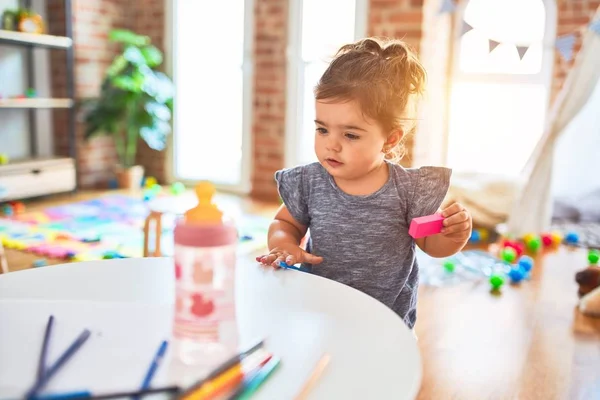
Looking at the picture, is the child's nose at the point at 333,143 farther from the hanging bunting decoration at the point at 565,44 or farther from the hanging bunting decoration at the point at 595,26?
the hanging bunting decoration at the point at 565,44

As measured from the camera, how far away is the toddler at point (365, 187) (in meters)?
1.13

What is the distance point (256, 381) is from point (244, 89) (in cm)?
436

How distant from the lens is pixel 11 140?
4.46m

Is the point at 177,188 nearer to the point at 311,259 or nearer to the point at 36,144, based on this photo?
the point at 36,144

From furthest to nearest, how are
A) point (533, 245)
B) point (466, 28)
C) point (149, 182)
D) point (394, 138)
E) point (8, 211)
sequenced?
point (149, 182) < point (466, 28) < point (8, 211) < point (533, 245) < point (394, 138)

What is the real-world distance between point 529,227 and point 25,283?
3183 mm

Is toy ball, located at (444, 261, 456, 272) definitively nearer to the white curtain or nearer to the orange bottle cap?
the white curtain

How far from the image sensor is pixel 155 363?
25.0 inches

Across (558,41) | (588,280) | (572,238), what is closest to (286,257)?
(588,280)

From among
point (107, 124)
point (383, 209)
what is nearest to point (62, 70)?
point (107, 124)

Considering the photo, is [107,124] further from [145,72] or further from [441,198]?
[441,198]

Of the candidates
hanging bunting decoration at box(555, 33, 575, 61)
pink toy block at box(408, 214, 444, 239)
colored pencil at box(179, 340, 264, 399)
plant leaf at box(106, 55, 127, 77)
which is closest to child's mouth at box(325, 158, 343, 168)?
pink toy block at box(408, 214, 444, 239)

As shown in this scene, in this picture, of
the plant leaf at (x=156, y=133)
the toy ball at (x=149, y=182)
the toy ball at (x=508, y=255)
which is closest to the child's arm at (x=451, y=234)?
the toy ball at (x=508, y=255)

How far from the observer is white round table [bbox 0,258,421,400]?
605 mm
